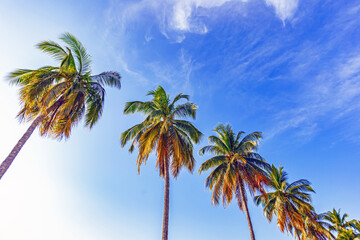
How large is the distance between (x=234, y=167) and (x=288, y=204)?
31.5 ft

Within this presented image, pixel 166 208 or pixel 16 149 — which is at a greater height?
pixel 16 149

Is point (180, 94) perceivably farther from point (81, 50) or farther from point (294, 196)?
point (294, 196)

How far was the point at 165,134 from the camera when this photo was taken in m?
14.8

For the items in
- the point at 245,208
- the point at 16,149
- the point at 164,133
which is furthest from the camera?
the point at 245,208

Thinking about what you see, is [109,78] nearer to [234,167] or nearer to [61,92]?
[61,92]

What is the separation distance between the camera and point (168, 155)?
589 inches

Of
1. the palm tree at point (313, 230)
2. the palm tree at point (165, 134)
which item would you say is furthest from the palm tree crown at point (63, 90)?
the palm tree at point (313, 230)

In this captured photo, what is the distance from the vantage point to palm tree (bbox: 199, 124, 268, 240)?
60.8ft

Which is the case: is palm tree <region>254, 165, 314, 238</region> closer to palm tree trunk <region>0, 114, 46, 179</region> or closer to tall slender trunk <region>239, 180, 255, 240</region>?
tall slender trunk <region>239, 180, 255, 240</region>

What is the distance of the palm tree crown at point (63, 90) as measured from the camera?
10594 millimetres

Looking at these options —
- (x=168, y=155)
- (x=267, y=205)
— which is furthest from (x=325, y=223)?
(x=168, y=155)

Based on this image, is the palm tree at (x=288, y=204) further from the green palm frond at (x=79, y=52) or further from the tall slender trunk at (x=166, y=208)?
the green palm frond at (x=79, y=52)

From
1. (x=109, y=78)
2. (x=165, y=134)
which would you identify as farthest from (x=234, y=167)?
(x=109, y=78)

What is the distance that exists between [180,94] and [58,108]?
9244 mm
